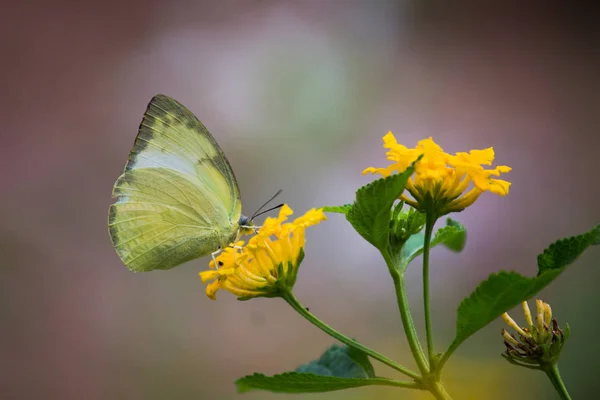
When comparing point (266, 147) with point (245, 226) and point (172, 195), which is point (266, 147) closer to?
point (172, 195)

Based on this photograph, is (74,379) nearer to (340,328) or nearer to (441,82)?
(340,328)

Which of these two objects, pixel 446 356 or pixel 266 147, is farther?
pixel 266 147

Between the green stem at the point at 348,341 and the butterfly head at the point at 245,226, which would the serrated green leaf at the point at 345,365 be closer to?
the green stem at the point at 348,341

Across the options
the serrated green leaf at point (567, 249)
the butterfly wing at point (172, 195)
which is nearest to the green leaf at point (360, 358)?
the serrated green leaf at point (567, 249)

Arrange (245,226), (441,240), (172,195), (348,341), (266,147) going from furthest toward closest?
(266,147) → (172,195) → (245,226) → (441,240) → (348,341)

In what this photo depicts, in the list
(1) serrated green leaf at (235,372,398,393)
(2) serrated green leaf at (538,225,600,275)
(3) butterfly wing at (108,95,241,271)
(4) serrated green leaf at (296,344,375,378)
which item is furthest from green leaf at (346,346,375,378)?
(3) butterfly wing at (108,95,241,271)

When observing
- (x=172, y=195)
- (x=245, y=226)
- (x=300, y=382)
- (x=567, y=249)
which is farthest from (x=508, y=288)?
(x=172, y=195)

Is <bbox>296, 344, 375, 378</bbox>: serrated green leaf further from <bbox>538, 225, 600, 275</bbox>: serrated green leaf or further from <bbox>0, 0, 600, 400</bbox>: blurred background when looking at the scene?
<bbox>0, 0, 600, 400</bbox>: blurred background
